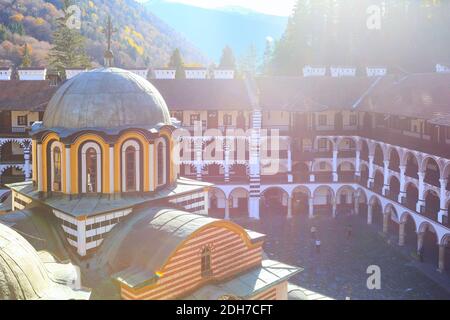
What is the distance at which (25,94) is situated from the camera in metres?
37.3

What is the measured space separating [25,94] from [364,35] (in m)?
42.1

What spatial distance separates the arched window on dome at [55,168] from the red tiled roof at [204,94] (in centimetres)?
2020

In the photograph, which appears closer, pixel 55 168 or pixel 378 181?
pixel 55 168

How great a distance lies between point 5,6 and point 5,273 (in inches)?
3376

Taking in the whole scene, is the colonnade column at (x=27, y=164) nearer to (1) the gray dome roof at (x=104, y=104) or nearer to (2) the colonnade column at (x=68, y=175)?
(1) the gray dome roof at (x=104, y=104)

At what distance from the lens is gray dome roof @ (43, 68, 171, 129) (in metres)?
16.7

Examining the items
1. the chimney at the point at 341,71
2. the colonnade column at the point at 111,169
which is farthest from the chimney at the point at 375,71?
the colonnade column at the point at 111,169

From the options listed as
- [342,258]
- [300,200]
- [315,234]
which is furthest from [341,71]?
[342,258]

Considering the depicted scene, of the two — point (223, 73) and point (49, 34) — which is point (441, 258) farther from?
point (49, 34)

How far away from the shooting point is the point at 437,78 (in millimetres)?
34750

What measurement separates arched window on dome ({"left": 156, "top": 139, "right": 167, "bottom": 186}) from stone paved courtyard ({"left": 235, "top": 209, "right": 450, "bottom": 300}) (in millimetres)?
10070

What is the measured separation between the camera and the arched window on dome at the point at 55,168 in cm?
1703

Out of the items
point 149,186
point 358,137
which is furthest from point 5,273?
point 358,137
